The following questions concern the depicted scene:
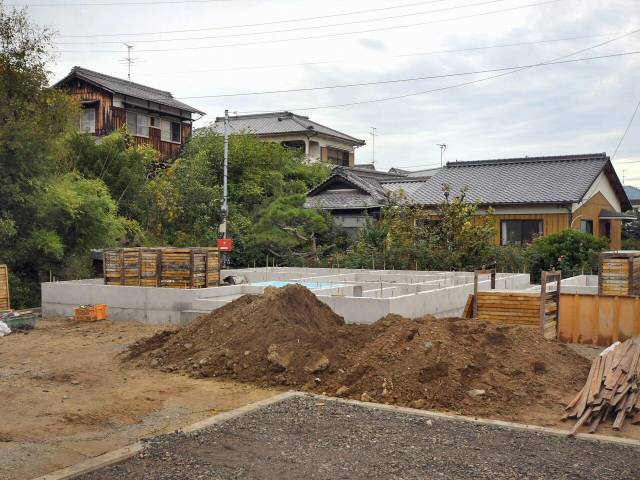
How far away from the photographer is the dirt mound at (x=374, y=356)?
7152mm

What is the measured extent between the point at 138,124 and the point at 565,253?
1899cm

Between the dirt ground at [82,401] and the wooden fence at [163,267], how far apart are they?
8.54ft

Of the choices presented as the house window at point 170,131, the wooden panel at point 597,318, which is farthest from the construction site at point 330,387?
the house window at point 170,131

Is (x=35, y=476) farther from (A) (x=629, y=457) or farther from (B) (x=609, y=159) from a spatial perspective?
(B) (x=609, y=159)

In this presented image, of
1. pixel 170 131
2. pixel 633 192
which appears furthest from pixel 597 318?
pixel 633 192

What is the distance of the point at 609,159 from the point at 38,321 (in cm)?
2025

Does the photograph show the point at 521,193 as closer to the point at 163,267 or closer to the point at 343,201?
the point at 343,201

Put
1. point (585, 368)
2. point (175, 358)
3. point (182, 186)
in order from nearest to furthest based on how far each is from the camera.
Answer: point (585, 368) < point (175, 358) < point (182, 186)

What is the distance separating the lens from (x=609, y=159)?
2378 cm

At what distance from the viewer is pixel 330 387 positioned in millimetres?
7594

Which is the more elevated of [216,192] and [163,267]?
[216,192]

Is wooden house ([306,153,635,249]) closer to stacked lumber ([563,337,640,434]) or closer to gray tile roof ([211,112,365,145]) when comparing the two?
gray tile roof ([211,112,365,145])

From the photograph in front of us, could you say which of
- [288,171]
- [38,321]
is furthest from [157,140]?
[38,321]

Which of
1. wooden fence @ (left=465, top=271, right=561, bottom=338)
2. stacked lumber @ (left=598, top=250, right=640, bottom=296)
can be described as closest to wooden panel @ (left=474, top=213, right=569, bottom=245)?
stacked lumber @ (left=598, top=250, right=640, bottom=296)
